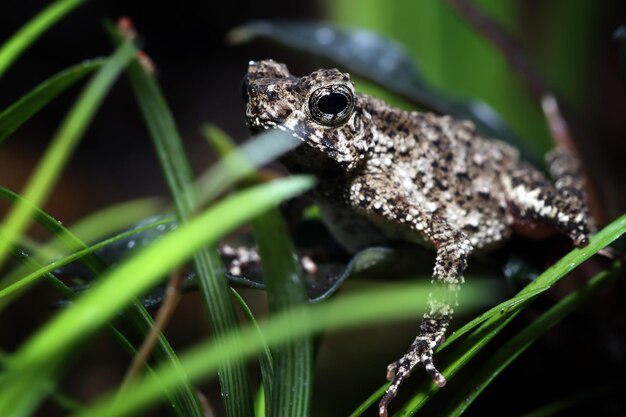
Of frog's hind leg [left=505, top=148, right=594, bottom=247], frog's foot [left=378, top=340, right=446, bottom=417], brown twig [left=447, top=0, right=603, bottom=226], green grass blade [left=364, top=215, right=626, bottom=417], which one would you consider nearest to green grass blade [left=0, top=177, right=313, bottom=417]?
green grass blade [left=364, top=215, right=626, bottom=417]

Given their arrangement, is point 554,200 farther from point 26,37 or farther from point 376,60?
point 26,37

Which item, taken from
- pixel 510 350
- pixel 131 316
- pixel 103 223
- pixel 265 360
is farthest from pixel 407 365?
pixel 103 223

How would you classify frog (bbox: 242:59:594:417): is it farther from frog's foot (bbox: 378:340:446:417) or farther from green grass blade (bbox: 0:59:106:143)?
green grass blade (bbox: 0:59:106:143)

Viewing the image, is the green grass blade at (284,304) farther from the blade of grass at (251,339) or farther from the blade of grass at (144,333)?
A: the blade of grass at (144,333)

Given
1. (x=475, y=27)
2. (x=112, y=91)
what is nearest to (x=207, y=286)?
(x=475, y=27)

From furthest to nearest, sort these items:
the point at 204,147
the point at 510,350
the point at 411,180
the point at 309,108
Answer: the point at 204,147 → the point at 411,180 → the point at 309,108 → the point at 510,350

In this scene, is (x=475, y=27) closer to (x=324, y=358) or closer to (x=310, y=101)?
(x=310, y=101)
